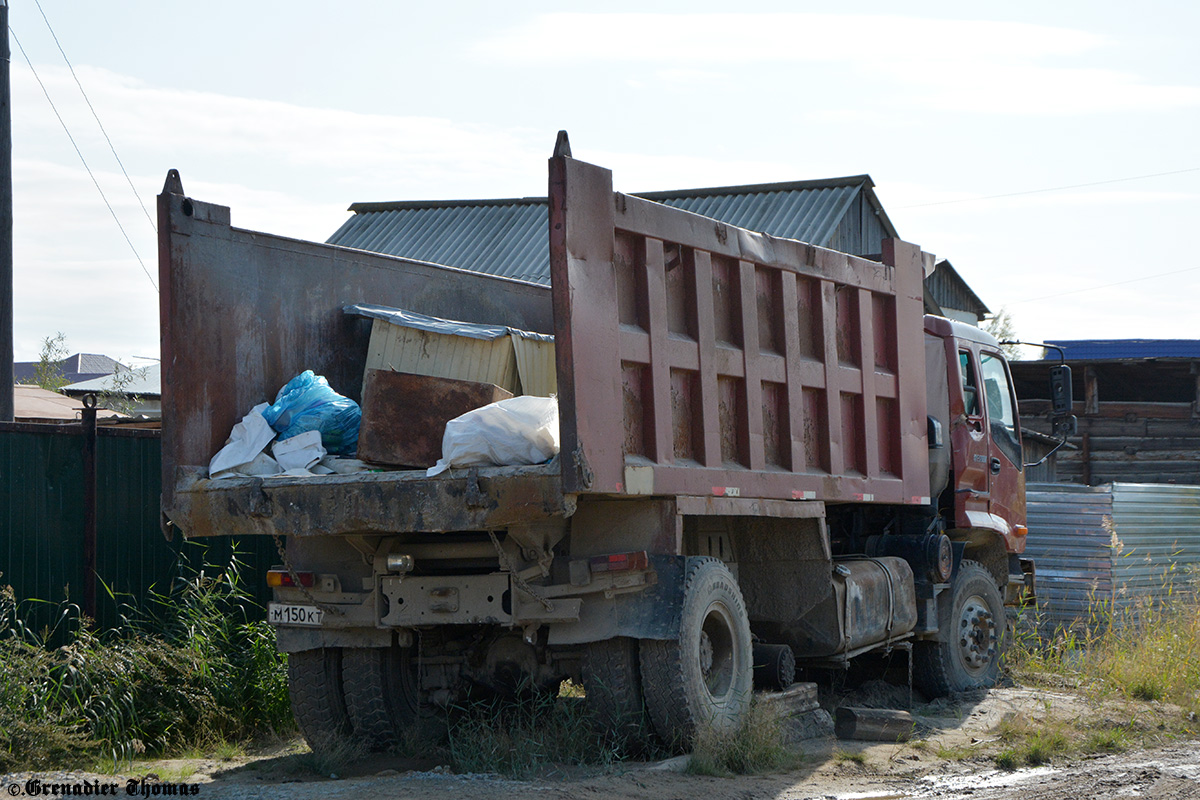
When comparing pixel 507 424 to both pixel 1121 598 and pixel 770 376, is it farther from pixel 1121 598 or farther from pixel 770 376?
pixel 1121 598

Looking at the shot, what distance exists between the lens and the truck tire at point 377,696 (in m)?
6.26

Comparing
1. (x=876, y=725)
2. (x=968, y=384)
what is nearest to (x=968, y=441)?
(x=968, y=384)

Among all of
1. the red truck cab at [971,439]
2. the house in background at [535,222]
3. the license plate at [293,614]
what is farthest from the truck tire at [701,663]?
the house in background at [535,222]

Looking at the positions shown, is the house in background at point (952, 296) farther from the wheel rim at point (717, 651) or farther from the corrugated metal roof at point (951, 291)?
the wheel rim at point (717, 651)

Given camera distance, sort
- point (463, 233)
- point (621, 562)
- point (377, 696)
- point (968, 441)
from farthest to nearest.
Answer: point (463, 233) < point (968, 441) < point (377, 696) < point (621, 562)

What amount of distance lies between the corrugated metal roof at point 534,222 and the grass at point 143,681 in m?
11.0

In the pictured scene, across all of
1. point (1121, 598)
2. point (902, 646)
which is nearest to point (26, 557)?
point (902, 646)

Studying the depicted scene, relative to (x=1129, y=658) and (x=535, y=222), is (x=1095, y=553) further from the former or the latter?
(x=535, y=222)

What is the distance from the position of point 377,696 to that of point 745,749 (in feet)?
6.11

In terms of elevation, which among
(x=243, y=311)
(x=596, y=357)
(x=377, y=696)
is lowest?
(x=377, y=696)

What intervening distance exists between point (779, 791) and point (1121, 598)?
7727mm

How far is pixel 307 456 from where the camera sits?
232 inches

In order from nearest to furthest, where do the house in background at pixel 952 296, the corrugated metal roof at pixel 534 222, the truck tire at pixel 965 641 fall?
the truck tire at pixel 965 641 < the corrugated metal roof at pixel 534 222 < the house in background at pixel 952 296

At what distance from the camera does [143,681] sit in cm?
684
